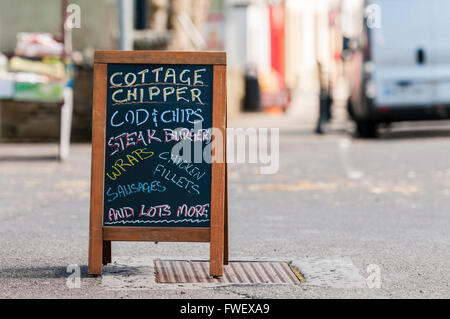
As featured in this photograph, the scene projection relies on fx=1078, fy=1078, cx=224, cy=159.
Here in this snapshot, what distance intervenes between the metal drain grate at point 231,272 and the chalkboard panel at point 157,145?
30cm

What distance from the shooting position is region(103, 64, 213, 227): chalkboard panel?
20.7 feet

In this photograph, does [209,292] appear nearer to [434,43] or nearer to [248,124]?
[434,43]

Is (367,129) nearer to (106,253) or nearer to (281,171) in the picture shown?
(281,171)

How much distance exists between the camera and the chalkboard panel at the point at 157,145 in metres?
6.31

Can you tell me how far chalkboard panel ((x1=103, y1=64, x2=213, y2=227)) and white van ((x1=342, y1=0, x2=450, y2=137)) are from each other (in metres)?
12.4

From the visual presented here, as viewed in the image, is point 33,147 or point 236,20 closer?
point 33,147

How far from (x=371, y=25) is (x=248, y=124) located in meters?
9.53

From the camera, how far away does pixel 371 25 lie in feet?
60.8

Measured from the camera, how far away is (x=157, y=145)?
6.36 metres

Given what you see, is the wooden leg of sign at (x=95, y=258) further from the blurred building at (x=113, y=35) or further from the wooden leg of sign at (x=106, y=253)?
the blurred building at (x=113, y=35)

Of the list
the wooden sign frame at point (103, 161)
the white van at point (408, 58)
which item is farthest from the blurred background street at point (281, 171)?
the wooden sign frame at point (103, 161)

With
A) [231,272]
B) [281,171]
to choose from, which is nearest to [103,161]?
[231,272]
